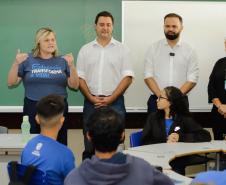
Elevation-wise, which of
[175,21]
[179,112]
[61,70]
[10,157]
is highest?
[175,21]

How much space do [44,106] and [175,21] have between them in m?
2.70

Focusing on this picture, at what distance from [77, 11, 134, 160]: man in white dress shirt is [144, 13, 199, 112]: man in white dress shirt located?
296 millimetres

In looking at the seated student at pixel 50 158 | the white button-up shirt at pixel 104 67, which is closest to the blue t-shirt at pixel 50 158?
the seated student at pixel 50 158

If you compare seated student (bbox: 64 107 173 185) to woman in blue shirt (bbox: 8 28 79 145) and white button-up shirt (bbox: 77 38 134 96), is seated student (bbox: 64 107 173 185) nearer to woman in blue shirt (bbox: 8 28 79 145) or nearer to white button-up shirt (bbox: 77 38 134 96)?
woman in blue shirt (bbox: 8 28 79 145)

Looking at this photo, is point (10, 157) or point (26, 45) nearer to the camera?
point (10, 157)

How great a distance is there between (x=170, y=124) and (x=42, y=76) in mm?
1419

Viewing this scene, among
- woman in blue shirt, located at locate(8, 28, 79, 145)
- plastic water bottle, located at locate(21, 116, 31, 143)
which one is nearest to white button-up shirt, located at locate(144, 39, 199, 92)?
woman in blue shirt, located at locate(8, 28, 79, 145)

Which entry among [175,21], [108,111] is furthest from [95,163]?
[175,21]

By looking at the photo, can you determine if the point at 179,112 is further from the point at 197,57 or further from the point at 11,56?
the point at 11,56

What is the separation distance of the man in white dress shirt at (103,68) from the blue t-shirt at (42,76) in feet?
1.87

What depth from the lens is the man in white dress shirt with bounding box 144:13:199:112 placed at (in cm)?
552

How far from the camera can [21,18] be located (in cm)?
593

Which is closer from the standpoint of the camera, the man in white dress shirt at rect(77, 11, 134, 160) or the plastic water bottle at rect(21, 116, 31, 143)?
the plastic water bottle at rect(21, 116, 31, 143)

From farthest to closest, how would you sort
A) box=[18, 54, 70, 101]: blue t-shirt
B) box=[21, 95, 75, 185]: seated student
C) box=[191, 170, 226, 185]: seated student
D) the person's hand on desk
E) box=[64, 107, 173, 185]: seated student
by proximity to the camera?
box=[18, 54, 70, 101]: blue t-shirt < the person's hand on desk < box=[21, 95, 75, 185]: seated student < box=[64, 107, 173, 185]: seated student < box=[191, 170, 226, 185]: seated student
